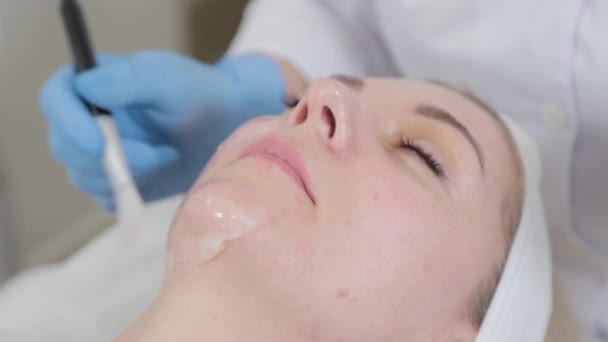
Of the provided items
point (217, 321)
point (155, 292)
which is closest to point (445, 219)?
point (217, 321)

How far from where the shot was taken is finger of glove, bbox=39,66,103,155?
79 cm

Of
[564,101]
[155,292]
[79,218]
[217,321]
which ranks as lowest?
[79,218]

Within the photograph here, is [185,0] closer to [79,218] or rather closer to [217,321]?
[79,218]

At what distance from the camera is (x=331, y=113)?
661 mm

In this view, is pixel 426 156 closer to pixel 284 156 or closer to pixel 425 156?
pixel 425 156

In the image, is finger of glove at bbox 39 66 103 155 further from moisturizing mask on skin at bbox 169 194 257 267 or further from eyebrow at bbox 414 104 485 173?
eyebrow at bbox 414 104 485 173

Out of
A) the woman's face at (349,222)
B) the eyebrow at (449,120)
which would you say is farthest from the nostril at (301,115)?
the eyebrow at (449,120)

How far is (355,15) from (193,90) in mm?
315

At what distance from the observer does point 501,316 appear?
2.26 ft

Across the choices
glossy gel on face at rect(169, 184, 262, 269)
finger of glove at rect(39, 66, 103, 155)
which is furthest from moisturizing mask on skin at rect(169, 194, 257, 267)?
finger of glove at rect(39, 66, 103, 155)

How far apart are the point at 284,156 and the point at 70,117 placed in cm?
28

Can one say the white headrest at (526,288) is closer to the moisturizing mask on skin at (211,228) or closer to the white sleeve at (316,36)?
the moisturizing mask on skin at (211,228)

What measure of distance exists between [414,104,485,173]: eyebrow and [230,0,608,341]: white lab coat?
192mm

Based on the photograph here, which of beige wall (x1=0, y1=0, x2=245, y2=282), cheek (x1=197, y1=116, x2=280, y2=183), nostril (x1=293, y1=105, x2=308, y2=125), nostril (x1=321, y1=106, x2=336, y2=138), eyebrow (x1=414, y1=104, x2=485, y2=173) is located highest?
eyebrow (x1=414, y1=104, x2=485, y2=173)
